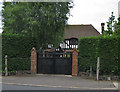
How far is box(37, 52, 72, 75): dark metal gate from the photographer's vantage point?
38.9 ft

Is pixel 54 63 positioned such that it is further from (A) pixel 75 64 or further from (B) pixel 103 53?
(B) pixel 103 53

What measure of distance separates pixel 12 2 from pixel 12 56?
23.0 feet

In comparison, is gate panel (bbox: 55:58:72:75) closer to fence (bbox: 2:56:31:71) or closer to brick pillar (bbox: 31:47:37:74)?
brick pillar (bbox: 31:47:37:74)

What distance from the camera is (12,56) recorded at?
1234 centimetres

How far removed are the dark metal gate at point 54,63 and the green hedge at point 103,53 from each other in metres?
1.19

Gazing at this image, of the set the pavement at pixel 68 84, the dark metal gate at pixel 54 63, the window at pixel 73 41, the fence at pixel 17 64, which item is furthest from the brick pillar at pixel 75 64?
the window at pixel 73 41

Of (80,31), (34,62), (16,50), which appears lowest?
(34,62)

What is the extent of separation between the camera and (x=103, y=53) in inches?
422

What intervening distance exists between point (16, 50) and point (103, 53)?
6733 millimetres

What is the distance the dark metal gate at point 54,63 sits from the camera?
1187cm

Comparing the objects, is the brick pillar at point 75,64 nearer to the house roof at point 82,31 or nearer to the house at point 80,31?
the house at point 80,31

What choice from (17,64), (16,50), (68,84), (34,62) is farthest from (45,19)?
(68,84)

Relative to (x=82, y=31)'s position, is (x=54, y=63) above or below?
below

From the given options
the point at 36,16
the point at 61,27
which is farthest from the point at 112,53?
the point at 36,16
